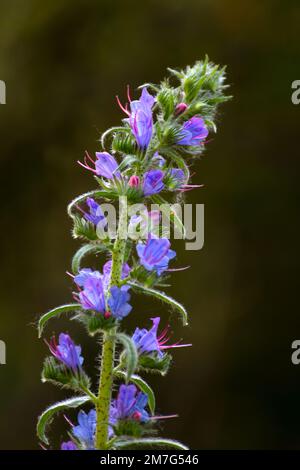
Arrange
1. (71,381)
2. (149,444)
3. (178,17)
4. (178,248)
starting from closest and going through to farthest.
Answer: (149,444) → (71,381) → (178,248) → (178,17)

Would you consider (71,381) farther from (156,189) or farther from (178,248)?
(178,248)

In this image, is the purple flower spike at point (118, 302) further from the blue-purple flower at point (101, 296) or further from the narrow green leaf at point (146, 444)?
the narrow green leaf at point (146, 444)

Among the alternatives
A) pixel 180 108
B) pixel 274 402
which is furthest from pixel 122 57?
pixel 180 108

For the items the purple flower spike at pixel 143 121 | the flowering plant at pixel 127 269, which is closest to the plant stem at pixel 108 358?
the flowering plant at pixel 127 269

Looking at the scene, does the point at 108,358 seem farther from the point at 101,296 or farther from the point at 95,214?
the point at 95,214

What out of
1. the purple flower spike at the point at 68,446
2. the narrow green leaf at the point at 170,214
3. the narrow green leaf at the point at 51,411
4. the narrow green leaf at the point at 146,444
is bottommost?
the purple flower spike at the point at 68,446
